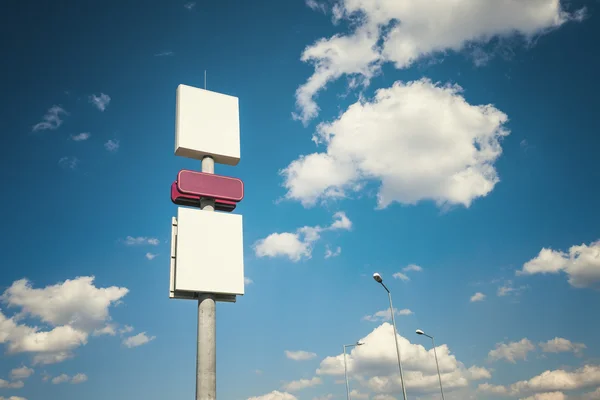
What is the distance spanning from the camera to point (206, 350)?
22125 millimetres

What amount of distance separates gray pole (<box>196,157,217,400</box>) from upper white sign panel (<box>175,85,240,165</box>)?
345 inches

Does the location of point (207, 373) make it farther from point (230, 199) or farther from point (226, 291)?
point (230, 199)

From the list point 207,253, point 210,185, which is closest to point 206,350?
point 207,253

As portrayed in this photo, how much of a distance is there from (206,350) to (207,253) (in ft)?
16.3

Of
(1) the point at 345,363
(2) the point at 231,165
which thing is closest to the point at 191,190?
(2) the point at 231,165

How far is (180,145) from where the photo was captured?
86.5 ft

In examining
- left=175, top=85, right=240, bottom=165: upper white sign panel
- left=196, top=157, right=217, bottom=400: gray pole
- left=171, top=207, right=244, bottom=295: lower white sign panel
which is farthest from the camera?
left=175, top=85, right=240, bottom=165: upper white sign panel

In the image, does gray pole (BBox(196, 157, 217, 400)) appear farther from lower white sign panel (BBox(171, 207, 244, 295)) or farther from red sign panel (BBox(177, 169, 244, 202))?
red sign panel (BBox(177, 169, 244, 202))

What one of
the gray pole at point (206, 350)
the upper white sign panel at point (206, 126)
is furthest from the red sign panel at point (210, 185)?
the gray pole at point (206, 350)

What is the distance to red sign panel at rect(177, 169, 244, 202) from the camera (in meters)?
25.1

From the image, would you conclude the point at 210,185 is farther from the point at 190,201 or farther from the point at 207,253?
the point at 207,253

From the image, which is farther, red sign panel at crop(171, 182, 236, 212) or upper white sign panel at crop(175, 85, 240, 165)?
upper white sign panel at crop(175, 85, 240, 165)

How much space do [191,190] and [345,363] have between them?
33489mm

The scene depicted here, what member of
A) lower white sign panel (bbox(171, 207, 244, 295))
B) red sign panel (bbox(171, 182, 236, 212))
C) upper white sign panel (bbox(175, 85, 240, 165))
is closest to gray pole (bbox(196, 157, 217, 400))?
lower white sign panel (bbox(171, 207, 244, 295))
